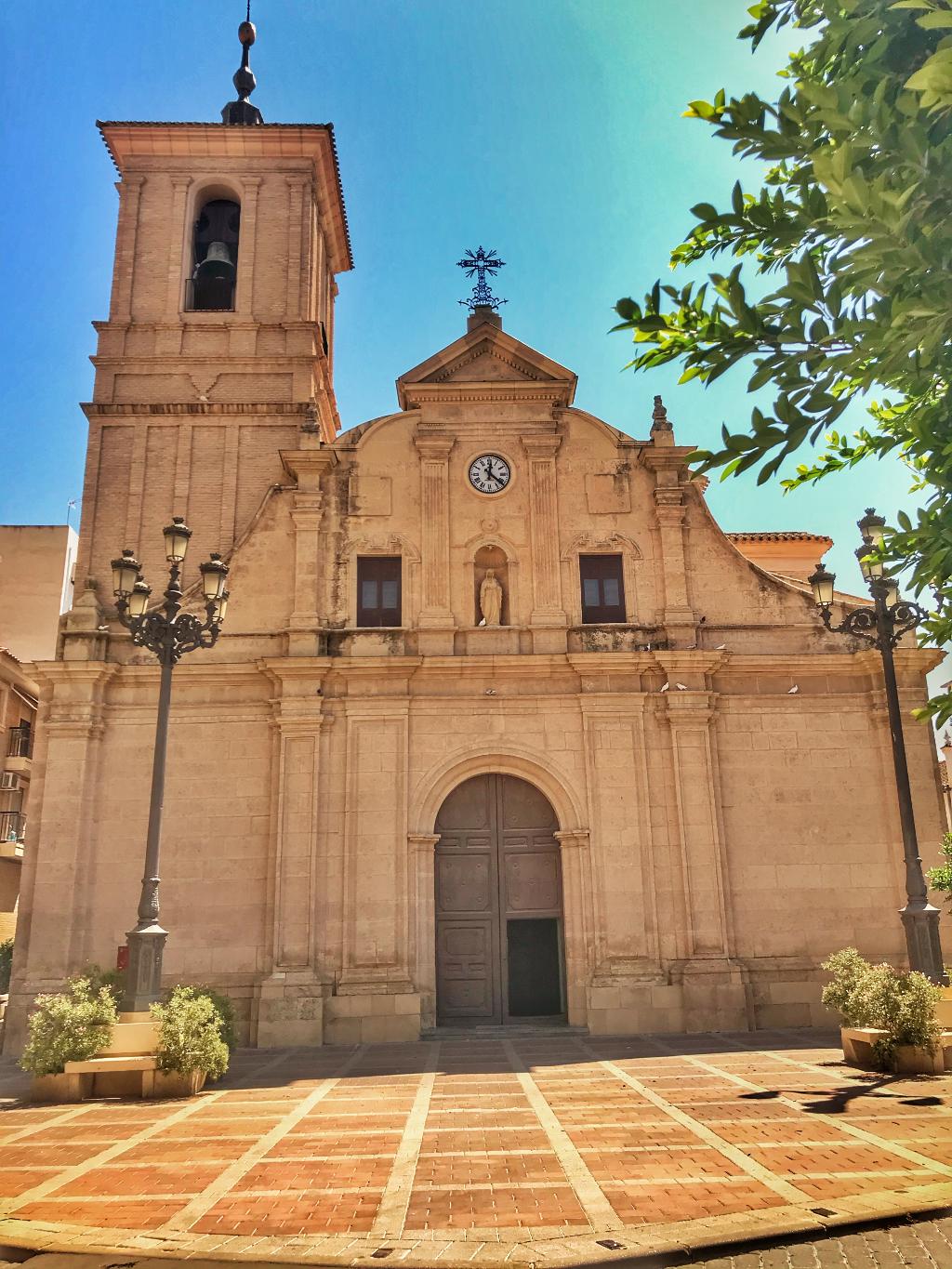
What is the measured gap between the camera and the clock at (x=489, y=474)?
19.2 meters

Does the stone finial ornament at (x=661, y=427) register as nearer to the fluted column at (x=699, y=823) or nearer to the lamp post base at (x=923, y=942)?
the fluted column at (x=699, y=823)

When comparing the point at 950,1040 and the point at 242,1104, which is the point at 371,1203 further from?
the point at 950,1040

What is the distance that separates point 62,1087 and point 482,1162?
19.8 ft

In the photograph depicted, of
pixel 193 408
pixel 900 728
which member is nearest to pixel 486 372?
Answer: pixel 193 408

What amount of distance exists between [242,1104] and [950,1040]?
8447 mm

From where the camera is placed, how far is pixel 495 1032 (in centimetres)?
1620

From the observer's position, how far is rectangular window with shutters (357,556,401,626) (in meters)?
18.5

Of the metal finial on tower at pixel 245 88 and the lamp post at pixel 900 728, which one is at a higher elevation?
the metal finial on tower at pixel 245 88

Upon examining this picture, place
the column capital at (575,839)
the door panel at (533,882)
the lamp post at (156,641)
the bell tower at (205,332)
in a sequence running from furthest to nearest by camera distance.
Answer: the bell tower at (205,332), the door panel at (533,882), the column capital at (575,839), the lamp post at (156,641)

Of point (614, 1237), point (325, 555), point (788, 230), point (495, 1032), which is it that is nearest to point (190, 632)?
point (325, 555)

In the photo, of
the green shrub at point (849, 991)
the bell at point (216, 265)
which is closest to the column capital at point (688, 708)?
the green shrub at point (849, 991)

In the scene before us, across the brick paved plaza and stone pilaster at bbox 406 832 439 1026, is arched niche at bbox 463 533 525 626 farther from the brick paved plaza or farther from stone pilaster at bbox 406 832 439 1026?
the brick paved plaza

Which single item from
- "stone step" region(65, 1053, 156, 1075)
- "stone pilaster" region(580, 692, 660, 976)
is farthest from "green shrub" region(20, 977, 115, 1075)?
"stone pilaster" region(580, 692, 660, 976)

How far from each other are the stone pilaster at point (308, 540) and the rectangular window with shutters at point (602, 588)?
506cm
